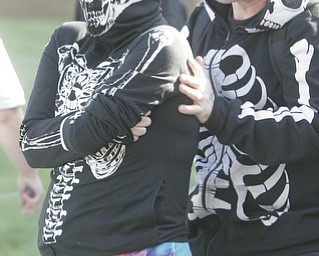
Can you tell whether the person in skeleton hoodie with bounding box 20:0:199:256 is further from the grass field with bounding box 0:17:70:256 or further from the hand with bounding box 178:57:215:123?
the grass field with bounding box 0:17:70:256

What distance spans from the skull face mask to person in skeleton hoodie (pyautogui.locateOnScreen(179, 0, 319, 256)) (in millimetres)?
327

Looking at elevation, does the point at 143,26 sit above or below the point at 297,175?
above

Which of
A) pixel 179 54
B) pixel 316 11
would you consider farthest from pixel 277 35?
pixel 179 54

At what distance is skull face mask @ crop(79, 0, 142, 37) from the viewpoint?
131 inches

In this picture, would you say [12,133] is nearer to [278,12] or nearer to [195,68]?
[195,68]

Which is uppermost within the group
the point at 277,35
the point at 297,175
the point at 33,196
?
the point at 277,35

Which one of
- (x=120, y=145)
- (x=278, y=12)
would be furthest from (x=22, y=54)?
(x=120, y=145)

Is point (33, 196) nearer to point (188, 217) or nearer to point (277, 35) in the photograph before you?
point (188, 217)

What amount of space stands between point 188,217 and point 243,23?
82cm

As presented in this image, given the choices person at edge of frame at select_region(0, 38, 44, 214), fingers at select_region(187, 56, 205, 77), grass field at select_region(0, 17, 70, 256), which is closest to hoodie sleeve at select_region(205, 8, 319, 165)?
fingers at select_region(187, 56, 205, 77)

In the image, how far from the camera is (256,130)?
10.9 feet

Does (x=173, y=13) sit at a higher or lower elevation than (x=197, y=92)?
lower

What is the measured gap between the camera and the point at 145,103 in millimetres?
3166

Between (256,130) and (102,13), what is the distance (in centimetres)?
68
